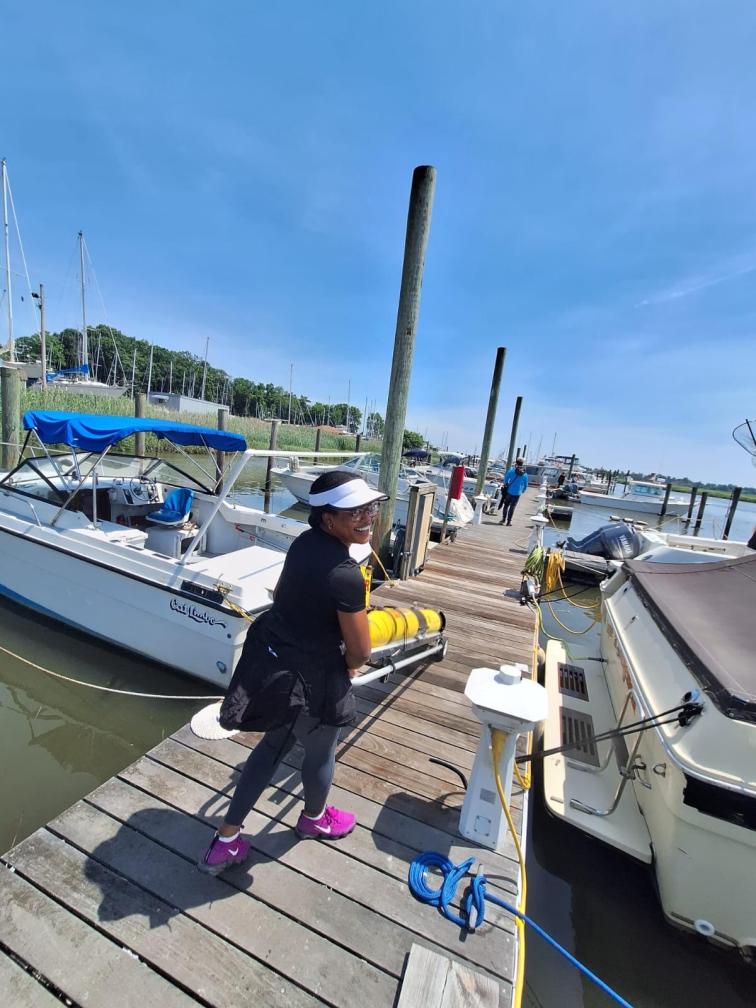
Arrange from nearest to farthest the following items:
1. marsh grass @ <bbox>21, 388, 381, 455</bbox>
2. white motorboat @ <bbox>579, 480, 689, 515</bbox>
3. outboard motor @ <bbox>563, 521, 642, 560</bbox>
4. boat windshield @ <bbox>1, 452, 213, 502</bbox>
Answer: boat windshield @ <bbox>1, 452, 213, 502</bbox> → outboard motor @ <bbox>563, 521, 642, 560</bbox> → marsh grass @ <bbox>21, 388, 381, 455</bbox> → white motorboat @ <bbox>579, 480, 689, 515</bbox>

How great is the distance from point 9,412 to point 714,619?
41.3 ft

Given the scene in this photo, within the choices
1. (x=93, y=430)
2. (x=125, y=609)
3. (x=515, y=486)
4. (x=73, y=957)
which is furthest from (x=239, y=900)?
(x=515, y=486)

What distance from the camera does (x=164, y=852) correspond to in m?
2.02

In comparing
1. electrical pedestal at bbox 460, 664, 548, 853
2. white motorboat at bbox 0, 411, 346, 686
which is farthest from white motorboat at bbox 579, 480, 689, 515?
electrical pedestal at bbox 460, 664, 548, 853

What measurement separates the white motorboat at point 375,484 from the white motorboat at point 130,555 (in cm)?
353

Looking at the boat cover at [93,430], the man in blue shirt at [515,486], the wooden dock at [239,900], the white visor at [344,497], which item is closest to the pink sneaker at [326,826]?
the wooden dock at [239,900]

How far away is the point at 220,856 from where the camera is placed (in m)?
1.93

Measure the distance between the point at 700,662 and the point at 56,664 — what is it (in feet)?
19.4

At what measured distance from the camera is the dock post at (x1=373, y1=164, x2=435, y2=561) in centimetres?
544

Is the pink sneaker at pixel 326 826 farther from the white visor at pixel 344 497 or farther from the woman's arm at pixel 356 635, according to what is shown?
the white visor at pixel 344 497

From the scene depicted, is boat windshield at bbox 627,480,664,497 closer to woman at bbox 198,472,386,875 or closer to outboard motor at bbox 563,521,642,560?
outboard motor at bbox 563,521,642,560

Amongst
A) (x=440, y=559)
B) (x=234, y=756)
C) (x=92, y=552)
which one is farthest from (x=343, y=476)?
(x=440, y=559)

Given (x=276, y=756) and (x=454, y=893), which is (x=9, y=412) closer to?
(x=276, y=756)

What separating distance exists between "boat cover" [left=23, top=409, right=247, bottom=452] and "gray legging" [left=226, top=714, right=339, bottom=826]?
11.2 feet
